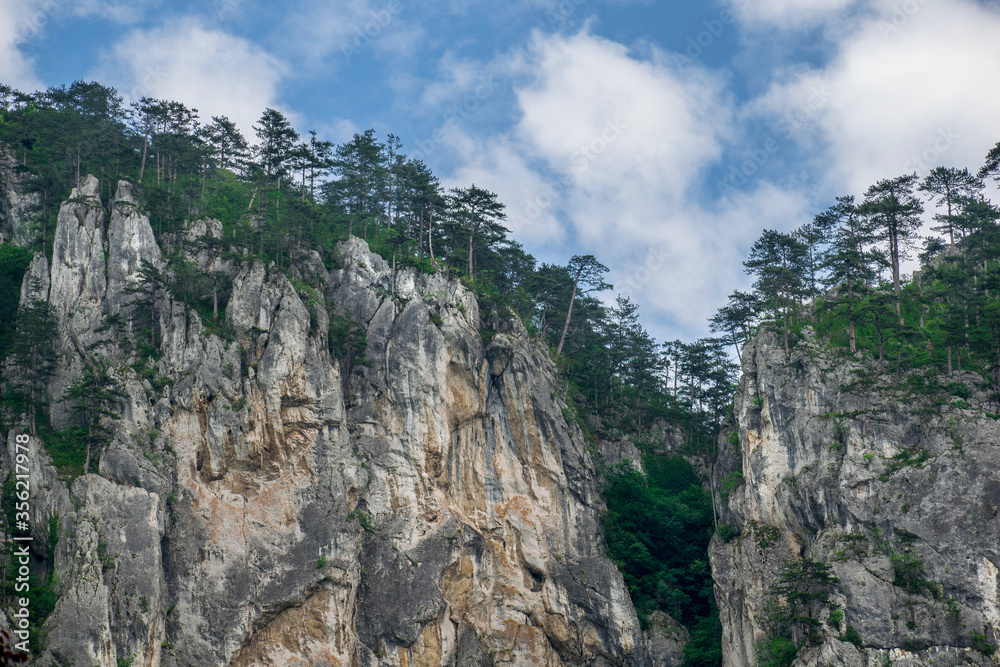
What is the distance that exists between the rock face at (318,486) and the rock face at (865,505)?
8.88 metres

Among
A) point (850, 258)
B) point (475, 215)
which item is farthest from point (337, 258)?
point (850, 258)

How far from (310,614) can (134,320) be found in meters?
19.4

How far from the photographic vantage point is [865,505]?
46094 millimetres

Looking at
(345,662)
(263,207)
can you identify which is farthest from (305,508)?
(263,207)

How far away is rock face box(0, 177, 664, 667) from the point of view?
135ft

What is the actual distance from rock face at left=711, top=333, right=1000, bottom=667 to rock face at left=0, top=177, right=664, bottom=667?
29.1 feet

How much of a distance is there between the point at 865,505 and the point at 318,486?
30.1 metres

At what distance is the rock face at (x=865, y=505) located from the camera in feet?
138

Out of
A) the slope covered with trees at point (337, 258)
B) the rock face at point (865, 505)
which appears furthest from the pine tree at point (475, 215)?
the rock face at point (865, 505)

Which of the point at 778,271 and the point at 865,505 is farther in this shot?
the point at 778,271

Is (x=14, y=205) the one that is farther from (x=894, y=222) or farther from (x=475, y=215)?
(x=894, y=222)

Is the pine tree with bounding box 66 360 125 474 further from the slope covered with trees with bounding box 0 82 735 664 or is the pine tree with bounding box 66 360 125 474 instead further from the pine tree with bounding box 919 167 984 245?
the pine tree with bounding box 919 167 984 245

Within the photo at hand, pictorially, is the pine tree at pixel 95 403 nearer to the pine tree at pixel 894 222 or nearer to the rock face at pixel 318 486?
the rock face at pixel 318 486

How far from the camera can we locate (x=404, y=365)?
5184cm
